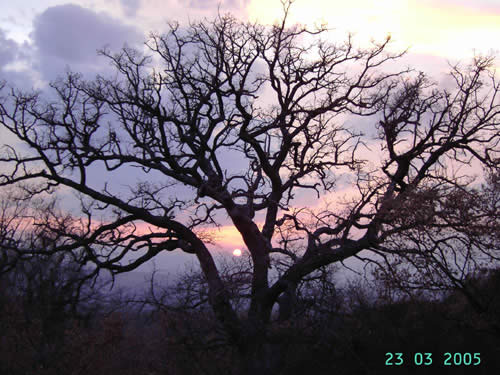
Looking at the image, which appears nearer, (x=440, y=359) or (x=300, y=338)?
(x=300, y=338)

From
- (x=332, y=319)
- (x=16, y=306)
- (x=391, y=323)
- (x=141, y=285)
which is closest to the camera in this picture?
(x=332, y=319)

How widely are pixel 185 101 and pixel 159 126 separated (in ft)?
3.80

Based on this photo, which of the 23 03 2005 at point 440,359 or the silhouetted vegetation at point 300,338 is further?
the 23 03 2005 at point 440,359

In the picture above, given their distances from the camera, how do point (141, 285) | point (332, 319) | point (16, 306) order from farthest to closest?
point (16, 306) → point (141, 285) → point (332, 319)

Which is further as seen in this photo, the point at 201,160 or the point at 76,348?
the point at 201,160

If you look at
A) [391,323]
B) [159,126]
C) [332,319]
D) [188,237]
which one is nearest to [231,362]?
[332,319]

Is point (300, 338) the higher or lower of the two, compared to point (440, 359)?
higher

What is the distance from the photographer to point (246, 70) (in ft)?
47.2

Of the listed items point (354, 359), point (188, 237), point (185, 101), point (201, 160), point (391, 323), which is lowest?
point (354, 359)

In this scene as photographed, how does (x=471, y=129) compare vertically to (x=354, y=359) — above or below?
above

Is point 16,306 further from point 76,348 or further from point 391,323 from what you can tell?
point 391,323

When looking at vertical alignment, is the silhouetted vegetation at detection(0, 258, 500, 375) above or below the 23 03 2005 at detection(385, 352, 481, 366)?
above

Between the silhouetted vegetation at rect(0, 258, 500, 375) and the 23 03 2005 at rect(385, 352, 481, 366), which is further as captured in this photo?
the 23 03 2005 at rect(385, 352, 481, 366)

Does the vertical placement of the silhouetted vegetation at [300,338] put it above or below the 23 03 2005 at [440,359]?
above
